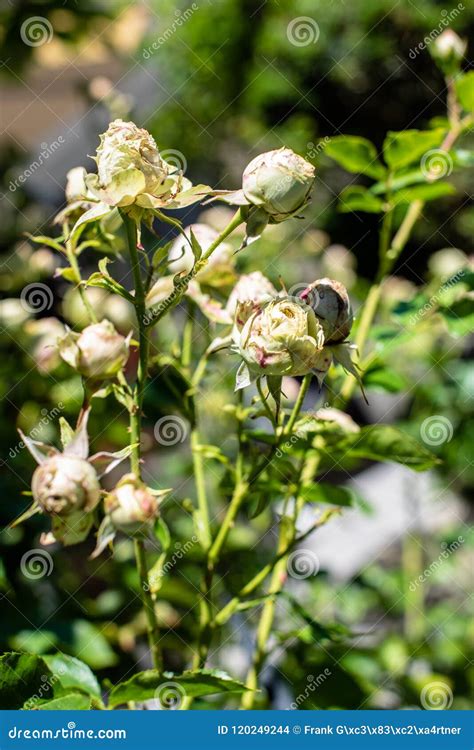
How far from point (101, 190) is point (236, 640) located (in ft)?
2.76

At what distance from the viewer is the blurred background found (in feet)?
3.30

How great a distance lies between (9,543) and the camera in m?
1.04

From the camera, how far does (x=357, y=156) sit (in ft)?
3.18

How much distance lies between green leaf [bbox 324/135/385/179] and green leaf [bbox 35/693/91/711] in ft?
1.96

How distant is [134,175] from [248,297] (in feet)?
0.50

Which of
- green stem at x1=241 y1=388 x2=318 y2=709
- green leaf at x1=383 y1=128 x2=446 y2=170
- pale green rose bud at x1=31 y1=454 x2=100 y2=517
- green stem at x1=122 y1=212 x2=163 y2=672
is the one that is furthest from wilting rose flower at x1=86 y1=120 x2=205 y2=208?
green leaf at x1=383 y1=128 x2=446 y2=170

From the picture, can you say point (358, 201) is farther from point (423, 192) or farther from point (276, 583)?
point (276, 583)

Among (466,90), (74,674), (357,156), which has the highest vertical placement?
(466,90)

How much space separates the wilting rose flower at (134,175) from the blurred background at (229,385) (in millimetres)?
331

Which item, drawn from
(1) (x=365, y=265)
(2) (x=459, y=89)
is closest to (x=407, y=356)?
(2) (x=459, y=89)

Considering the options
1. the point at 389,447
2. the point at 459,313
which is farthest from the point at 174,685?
the point at 459,313

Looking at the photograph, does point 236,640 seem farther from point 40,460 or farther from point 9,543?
point 40,460

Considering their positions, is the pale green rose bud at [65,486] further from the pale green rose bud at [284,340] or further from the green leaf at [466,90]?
the green leaf at [466,90]

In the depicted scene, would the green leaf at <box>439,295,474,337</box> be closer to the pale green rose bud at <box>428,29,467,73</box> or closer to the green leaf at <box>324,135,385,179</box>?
the green leaf at <box>324,135,385,179</box>
